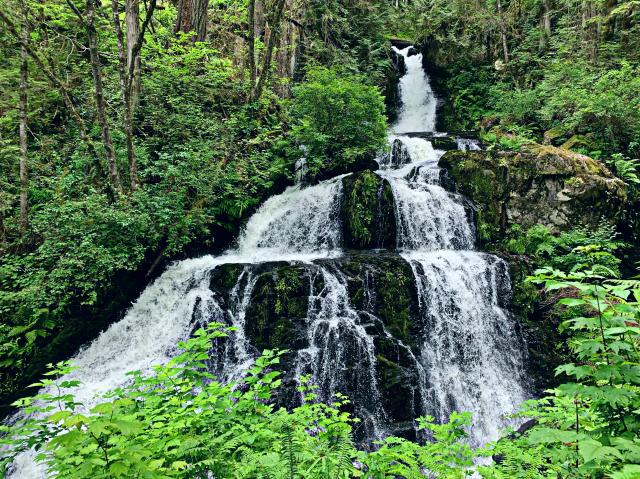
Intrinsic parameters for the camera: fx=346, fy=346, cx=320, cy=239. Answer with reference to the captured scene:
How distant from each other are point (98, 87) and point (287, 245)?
6.45m

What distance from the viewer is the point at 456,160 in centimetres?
1220

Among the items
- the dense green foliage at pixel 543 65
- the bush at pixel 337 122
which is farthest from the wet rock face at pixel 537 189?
the bush at pixel 337 122

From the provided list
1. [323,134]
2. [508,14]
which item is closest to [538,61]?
[508,14]

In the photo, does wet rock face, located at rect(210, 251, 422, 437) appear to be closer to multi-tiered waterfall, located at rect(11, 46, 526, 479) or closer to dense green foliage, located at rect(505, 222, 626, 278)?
multi-tiered waterfall, located at rect(11, 46, 526, 479)

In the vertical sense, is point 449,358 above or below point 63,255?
below

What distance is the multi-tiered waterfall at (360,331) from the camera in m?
7.24

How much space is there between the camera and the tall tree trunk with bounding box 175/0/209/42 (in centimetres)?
1262

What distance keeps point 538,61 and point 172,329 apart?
65.7 feet

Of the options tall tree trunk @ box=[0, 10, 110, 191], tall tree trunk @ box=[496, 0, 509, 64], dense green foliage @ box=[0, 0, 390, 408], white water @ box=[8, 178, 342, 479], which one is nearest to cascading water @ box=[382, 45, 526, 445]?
white water @ box=[8, 178, 342, 479]

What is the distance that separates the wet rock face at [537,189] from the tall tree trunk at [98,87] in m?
10.3

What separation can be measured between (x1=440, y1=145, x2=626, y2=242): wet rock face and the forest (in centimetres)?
6

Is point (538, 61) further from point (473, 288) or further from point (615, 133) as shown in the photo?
point (473, 288)

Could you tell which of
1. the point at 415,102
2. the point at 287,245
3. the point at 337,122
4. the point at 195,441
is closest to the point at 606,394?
the point at 195,441

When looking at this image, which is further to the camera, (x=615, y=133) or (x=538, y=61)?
(x=538, y=61)
